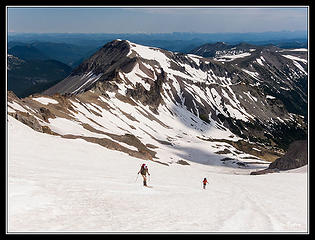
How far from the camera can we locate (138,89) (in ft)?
538

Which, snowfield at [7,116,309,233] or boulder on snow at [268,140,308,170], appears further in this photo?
boulder on snow at [268,140,308,170]

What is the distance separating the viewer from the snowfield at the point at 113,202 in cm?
1290

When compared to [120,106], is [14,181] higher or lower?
lower

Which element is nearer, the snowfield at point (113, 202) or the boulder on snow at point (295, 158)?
the snowfield at point (113, 202)

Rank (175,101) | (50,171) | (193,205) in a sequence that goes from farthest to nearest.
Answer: (175,101) < (50,171) < (193,205)

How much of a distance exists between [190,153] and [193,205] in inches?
3107

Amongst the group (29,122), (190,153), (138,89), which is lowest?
(190,153)

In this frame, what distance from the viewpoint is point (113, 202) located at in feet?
53.8

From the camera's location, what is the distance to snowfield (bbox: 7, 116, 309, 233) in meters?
12.9

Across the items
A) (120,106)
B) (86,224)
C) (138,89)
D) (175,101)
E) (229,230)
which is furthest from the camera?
(175,101)

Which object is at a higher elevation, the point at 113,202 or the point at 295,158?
the point at 113,202

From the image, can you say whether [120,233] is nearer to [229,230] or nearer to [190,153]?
[229,230]

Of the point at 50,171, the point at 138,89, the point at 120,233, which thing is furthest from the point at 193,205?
the point at 138,89

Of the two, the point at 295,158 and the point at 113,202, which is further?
the point at 295,158
